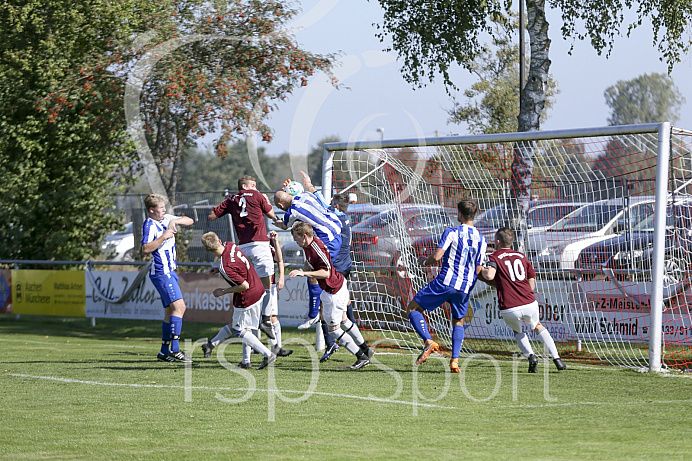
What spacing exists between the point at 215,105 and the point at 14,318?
21.2 feet

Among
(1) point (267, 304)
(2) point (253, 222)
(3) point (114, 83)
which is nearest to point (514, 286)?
(1) point (267, 304)

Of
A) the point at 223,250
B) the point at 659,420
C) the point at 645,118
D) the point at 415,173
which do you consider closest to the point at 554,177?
the point at 415,173

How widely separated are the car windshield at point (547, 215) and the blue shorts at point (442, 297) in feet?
11.2

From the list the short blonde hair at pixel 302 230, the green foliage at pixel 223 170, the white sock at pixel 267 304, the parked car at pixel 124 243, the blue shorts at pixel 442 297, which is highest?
the green foliage at pixel 223 170

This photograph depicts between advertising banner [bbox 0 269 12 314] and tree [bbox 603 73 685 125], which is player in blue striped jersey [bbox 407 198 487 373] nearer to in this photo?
advertising banner [bbox 0 269 12 314]

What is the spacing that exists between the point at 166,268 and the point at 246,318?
1.62 m

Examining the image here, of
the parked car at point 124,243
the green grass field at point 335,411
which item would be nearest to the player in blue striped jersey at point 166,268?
the green grass field at point 335,411

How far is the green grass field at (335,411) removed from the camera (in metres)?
5.34

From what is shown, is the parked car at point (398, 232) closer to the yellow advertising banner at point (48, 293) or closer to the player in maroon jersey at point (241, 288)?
the player in maroon jersey at point (241, 288)

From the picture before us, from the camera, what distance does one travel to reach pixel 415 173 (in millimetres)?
12219

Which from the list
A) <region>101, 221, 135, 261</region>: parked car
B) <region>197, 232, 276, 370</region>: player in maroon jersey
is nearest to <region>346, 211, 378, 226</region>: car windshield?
<region>197, 232, 276, 370</region>: player in maroon jersey

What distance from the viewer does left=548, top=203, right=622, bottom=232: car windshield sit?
11.7 m

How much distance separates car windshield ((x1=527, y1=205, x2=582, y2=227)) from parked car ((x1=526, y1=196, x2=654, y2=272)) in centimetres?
8

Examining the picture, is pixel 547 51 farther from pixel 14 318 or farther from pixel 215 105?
pixel 14 318
